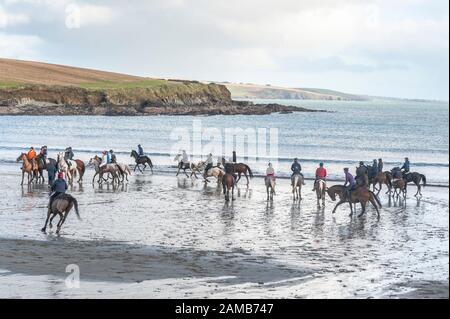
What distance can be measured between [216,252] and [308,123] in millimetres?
106736

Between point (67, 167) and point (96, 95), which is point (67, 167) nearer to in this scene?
point (67, 167)

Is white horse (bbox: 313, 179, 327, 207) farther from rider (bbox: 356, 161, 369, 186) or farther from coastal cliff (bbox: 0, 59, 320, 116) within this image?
coastal cliff (bbox: 0, 59, 320, 116)

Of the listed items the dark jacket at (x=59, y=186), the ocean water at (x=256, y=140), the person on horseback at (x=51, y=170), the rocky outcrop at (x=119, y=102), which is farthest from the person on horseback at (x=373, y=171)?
the rocky outcrop at (x=119, y=102)

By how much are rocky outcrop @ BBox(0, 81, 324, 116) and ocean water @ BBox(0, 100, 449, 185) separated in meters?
7.72

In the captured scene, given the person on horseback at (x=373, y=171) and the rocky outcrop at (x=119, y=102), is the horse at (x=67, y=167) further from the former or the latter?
the rocky outcrop at (x=119, y=102)

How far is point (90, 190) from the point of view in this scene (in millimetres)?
32125

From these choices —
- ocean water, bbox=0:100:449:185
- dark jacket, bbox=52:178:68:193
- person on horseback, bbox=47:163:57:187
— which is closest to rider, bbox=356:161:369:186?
dark jacket, bbox=52:178:68:193

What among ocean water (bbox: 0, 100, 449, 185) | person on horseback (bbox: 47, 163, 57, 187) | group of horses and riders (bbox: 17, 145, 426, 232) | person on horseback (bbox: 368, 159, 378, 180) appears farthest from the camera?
ocean water (bbox: 0, 100, 449, 185)

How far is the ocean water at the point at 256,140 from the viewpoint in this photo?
55938 mm

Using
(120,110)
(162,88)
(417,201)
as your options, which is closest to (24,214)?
(417,201)

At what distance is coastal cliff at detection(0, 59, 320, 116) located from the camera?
431 ft

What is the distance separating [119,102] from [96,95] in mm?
4526

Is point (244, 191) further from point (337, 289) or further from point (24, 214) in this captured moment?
point (337, 289)

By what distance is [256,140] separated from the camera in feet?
285
